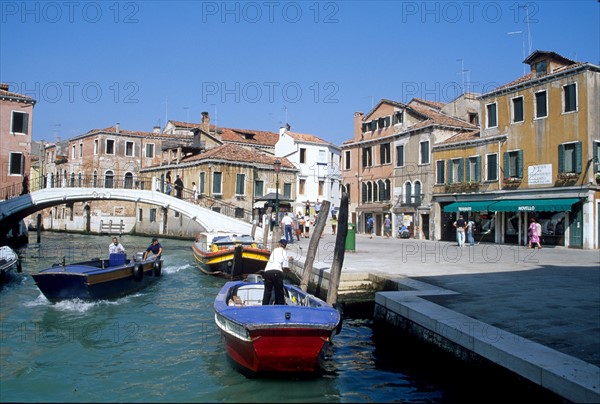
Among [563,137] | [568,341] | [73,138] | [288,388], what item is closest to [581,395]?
[568,341]

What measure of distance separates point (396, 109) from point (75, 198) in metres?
18.8

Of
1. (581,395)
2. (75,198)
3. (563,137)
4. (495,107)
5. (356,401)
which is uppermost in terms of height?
(495,107)

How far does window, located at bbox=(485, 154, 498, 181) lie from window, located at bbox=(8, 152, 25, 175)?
23446 millimetres

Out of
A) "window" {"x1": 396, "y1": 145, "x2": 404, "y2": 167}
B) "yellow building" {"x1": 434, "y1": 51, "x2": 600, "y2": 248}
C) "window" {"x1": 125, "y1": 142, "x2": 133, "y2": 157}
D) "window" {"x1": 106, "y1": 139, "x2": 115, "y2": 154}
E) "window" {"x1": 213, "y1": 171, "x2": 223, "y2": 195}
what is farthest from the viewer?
"window" {"x1": 125, "y1": 142, "x2": 133, "y2": 157}

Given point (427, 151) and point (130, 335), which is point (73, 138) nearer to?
point (427, 151)

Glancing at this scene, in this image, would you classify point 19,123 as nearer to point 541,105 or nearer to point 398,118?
point 398,118

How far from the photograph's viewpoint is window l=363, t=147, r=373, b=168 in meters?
34.0

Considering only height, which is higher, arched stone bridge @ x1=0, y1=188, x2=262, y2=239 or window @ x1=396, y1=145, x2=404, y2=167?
window @ x1=396, y1=145, x2=404, y2=167

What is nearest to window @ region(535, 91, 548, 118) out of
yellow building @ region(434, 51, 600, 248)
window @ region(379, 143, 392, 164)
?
yellow building @ region(434, 51, 600, 248)

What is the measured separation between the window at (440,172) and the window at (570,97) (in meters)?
7.65

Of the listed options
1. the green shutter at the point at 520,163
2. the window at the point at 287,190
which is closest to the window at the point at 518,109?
the green shutter at the point at 520,163

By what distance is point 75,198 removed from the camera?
27156mm

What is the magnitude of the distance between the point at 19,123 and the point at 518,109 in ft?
81.4

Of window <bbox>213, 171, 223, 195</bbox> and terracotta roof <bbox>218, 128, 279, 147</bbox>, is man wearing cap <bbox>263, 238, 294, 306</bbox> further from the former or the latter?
terracotta roof <bbox>218, 128, 279, 147</bbox>
